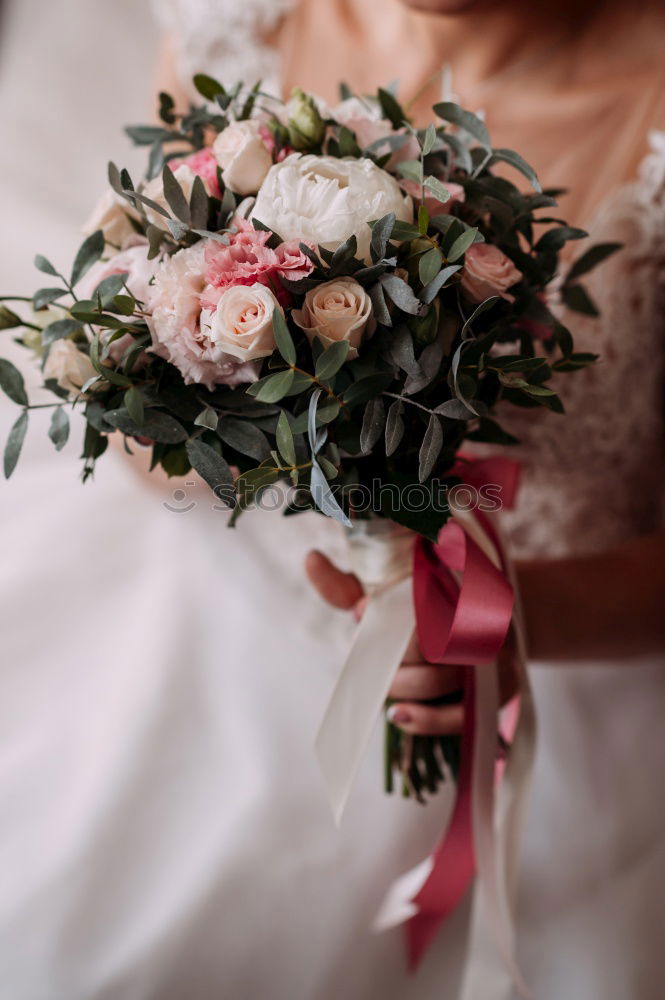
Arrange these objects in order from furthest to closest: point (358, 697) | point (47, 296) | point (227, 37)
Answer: point (227, 37)
point (358, 697)
point (47, 296)

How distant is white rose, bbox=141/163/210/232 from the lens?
22.8 inches

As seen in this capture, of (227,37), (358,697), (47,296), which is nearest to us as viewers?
(47,296)

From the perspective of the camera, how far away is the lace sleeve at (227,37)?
116 centimetres

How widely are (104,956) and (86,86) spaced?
1.38 metres

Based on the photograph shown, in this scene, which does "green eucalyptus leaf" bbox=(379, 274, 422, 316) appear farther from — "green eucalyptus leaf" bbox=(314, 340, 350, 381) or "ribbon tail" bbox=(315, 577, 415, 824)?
"ribbon tail" bbox=(315, 577, 415, 824)

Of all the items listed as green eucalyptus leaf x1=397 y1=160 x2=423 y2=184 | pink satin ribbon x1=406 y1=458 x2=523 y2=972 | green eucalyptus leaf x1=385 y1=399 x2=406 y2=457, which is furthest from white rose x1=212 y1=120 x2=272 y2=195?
pink satin ribbon x1=406 y1=458 x2=523 y2=972

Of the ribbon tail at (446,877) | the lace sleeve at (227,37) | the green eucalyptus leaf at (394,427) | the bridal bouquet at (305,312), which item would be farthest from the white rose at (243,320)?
the lace sleeve at (227,37)

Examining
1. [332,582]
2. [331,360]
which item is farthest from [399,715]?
[331,360]

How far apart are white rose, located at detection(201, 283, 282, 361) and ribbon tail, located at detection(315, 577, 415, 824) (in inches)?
14.6

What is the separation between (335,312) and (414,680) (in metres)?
0.46

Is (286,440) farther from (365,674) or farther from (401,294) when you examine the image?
(365,674)

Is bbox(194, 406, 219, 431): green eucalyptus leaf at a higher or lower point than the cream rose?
lower

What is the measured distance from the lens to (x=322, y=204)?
0.54 m

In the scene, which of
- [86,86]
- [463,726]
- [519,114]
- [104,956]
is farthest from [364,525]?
[86,86]
